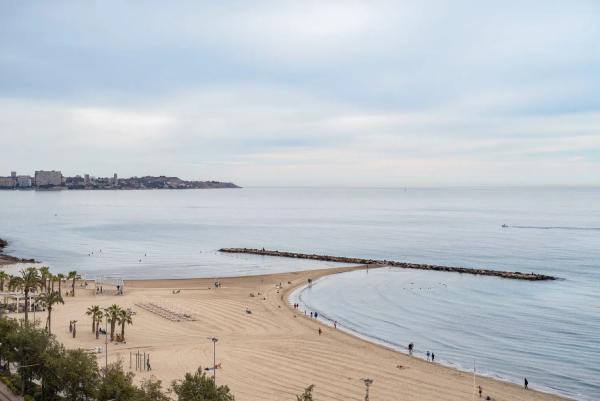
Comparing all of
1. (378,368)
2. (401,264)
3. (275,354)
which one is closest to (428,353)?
(378,368)

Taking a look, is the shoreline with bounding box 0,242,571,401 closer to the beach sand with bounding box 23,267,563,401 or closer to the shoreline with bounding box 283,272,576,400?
the beach sand with bounding box 23,267,563,401

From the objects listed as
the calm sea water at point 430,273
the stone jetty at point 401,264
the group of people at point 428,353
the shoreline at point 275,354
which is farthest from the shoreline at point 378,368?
the stone jetty at point 401,264

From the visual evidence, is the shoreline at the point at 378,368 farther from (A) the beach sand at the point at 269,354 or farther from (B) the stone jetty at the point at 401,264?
(B) the stone jetty at the point at 401,264

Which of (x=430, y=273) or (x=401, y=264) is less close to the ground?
(x=401, y=264)

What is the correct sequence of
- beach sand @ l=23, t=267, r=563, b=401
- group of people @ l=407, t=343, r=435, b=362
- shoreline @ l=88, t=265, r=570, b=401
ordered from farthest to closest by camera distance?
1. group of people @ l=407, t=343, r=435, b=362
2. beach sand @ l=23, t=267, r=563, b=401
3. shoreline @ l=88, t=265, r=570, b=401

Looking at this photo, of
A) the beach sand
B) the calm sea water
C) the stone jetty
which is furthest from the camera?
the stone jetty

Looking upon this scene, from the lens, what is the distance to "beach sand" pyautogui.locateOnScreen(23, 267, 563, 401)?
35469 mm

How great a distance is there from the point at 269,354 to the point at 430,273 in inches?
2046

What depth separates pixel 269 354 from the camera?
139ft

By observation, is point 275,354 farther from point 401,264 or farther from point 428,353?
point 401,264

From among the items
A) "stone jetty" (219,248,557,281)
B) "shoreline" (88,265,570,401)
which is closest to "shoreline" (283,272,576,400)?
"shoreline" (88,265,570,401)

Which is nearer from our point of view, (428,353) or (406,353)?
(428,353)

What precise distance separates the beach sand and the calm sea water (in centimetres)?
434

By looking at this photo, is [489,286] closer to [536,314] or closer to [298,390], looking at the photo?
[536,314]
